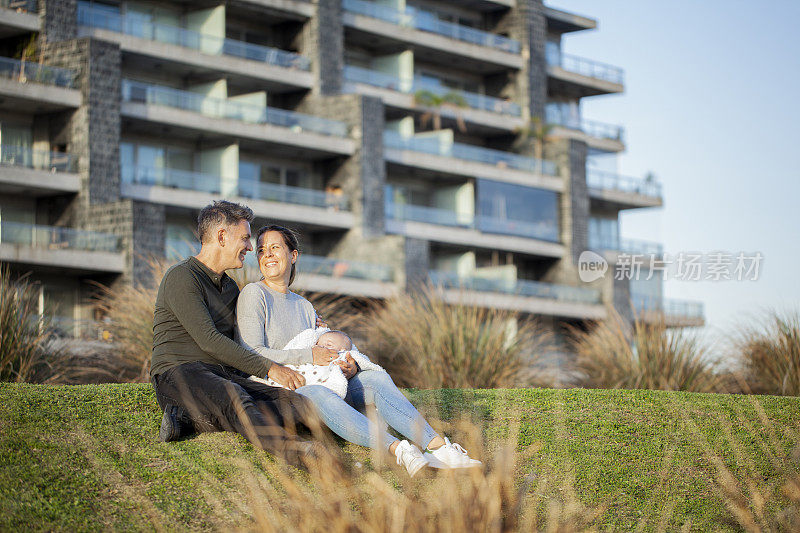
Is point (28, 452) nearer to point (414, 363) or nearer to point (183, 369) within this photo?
point (183, 369)

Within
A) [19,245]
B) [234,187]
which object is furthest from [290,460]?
[234,187]

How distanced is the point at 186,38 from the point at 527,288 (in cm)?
1473

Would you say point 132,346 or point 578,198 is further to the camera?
point 578,198

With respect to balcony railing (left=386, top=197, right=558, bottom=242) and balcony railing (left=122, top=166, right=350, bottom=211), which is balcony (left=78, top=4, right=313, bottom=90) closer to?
balcony railing (left=122, top=166, right=350, bottom=211)

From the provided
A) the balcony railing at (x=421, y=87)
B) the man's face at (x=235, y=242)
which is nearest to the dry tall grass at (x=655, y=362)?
the man's face at (x=235, y=242)

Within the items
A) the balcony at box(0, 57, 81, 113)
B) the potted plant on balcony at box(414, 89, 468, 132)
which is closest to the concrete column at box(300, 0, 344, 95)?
the potted plant on balcony at box(414, 89, 468, 132)

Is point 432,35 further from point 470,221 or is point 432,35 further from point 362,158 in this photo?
point 470,221

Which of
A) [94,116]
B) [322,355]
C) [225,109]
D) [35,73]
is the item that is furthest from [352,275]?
[322,355]

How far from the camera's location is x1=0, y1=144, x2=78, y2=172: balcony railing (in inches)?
1154

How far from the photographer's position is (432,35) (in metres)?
41.4

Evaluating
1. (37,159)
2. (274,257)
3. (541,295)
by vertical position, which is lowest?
(274,257)

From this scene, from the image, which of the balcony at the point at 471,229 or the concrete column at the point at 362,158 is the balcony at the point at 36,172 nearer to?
the concrete column at the point at 362,158

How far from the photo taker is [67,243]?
28.8 metres

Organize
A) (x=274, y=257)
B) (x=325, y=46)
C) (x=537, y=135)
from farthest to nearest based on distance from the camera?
(x=537, y=135), (x=325, y=46), (x=274, y=257)
